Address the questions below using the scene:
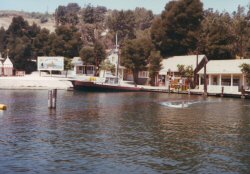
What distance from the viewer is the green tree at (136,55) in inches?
4616

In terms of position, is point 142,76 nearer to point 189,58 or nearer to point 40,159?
point 189,58

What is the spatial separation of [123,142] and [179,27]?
9413cm

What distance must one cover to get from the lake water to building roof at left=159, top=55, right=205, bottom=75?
54048 mm

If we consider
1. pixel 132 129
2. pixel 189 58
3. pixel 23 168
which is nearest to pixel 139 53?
pixel 189 58

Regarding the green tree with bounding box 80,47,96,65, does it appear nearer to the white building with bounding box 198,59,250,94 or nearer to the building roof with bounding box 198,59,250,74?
the white building with bounding box 198,59,250,94

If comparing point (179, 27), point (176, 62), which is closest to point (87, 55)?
point (179, 27)

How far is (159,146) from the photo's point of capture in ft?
103

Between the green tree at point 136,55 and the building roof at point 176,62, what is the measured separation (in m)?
5.22

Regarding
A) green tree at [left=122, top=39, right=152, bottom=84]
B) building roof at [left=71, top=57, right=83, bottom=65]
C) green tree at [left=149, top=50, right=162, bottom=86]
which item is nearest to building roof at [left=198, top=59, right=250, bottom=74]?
green tree at [left=149, top=50, right=162, bottom=86]

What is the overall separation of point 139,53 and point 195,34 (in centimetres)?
1591

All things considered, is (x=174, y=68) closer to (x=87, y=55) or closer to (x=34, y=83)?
(x=34, y=83)

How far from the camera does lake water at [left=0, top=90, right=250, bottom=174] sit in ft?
83.5

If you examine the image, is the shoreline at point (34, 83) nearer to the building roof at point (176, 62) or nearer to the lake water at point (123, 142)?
the building roof at point (176, 62)

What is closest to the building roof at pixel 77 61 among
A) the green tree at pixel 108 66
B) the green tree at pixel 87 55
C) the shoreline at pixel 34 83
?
Result: the green tree at pixel 87 55
